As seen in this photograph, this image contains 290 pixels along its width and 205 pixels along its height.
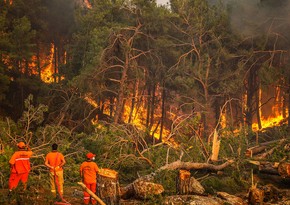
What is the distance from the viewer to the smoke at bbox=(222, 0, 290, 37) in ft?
69.6

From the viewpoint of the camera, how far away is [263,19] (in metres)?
21.9

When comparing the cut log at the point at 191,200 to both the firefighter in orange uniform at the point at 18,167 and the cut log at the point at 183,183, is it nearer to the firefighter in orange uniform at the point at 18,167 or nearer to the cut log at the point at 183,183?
the cut log at the point at 183,183

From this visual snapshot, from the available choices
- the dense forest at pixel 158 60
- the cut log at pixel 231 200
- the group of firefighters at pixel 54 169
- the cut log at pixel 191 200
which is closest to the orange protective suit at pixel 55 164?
the group of firefighters at pixel 54 169

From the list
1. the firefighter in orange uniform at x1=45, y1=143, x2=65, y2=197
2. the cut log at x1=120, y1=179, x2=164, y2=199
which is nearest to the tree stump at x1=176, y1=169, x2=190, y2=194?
the cut log at x1=120, y1=179, x2=164, y2=199

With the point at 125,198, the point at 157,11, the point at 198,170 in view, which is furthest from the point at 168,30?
the point at 125,198

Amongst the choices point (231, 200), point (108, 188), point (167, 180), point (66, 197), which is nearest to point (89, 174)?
point (108, 188)

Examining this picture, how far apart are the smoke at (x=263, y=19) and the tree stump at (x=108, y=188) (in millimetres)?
16760

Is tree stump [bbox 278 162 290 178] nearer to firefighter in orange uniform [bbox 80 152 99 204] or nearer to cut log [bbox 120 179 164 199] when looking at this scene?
cut log [bbox 120 179 164 199]

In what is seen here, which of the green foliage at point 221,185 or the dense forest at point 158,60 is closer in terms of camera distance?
the green foliage at point 221,185

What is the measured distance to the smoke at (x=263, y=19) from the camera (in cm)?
2122

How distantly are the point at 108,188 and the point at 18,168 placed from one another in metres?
2.14

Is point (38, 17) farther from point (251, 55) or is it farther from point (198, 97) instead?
point (251, 55)

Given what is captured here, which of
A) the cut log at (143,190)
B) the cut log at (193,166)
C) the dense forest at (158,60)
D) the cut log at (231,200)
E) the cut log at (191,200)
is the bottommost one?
the cut log at (231,200)

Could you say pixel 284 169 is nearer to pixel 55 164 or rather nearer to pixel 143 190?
pixel 143 190
